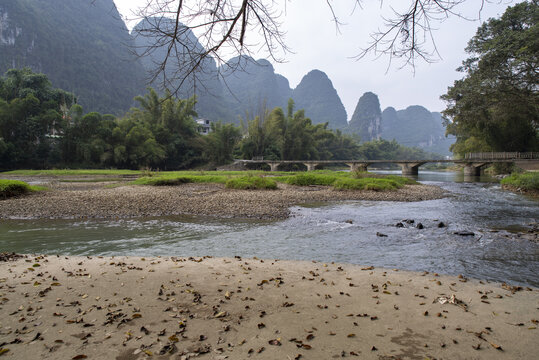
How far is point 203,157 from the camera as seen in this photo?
5128cm

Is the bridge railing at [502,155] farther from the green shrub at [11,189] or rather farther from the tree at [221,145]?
the green shrub at [11,189]

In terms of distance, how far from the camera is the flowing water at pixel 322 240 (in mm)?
5664

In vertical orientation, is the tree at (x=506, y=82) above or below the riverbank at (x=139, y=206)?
above

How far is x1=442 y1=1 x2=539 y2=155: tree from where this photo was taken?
1976cm

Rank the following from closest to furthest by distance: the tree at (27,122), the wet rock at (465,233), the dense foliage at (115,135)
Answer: the wet rock at (465,233), the tree at (27,122), the dense foliage at (115,135)

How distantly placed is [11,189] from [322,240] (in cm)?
1393

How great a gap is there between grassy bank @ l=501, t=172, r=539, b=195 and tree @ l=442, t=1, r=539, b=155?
5465 mm

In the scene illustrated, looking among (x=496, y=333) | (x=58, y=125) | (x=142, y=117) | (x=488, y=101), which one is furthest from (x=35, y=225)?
(x=142, y=117)

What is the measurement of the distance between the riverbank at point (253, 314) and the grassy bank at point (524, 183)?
18.8m

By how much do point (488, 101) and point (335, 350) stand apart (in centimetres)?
3056

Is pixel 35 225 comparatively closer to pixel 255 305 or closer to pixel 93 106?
pixel 255 305

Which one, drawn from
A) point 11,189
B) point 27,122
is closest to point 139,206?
point 11,189

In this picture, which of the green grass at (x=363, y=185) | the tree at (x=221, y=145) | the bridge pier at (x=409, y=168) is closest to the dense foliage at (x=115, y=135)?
the tree at (x=221, y=145)

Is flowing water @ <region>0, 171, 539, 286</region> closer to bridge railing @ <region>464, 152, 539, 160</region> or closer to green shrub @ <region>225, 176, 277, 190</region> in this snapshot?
green shrub @ <region>225, 176, 277, 190</region>
